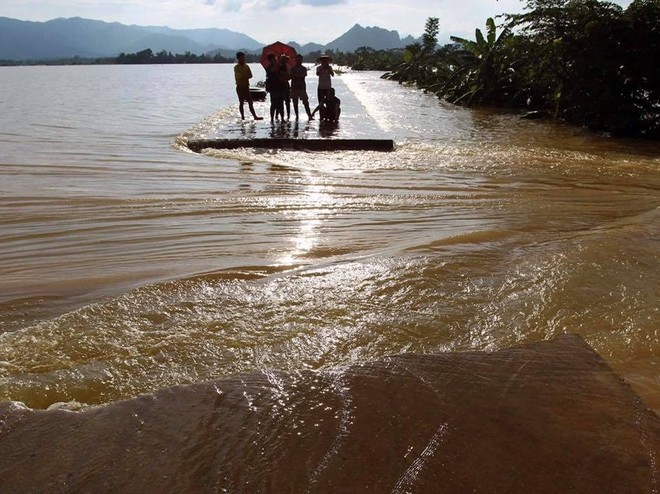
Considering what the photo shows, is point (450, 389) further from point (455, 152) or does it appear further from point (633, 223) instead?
point (455, 152)

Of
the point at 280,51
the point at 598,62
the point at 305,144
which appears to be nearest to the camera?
the point at 305,144

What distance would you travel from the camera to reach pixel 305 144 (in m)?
11.6

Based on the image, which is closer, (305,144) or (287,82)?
(305,144)

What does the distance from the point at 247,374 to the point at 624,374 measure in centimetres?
182

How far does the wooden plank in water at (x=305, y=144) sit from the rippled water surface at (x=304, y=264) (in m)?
0.89

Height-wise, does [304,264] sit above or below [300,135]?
below

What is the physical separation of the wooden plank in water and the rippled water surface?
0.89m

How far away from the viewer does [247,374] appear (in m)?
2.76

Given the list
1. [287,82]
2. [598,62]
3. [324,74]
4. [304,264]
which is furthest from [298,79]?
[304,264]

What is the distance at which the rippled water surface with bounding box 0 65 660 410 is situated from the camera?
3.26 metres

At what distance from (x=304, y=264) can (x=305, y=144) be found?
711 cm

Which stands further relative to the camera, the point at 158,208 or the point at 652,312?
the point at 158,208

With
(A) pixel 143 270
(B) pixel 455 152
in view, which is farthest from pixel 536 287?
(B) pixel 455 152

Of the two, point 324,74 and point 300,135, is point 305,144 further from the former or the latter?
point 324,74
